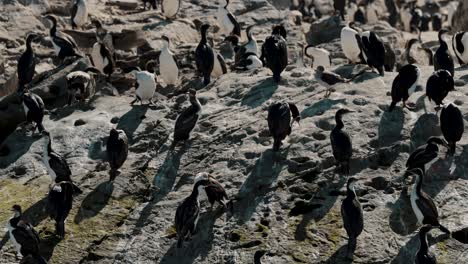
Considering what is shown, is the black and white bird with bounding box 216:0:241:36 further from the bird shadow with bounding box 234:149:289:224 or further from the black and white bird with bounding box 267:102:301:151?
the bird shadow with bounding box 234:149:289:224

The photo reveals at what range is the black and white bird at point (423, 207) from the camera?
54.3 ft

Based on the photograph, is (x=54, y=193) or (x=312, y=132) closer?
(x=54, y=193)

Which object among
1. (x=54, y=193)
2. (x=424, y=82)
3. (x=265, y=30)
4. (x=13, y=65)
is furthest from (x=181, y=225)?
(x=265, y=30)

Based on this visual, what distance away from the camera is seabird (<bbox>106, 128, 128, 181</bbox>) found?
747 inches

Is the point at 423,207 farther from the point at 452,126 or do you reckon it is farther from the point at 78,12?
the point at 78,12

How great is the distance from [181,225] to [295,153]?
306 cm

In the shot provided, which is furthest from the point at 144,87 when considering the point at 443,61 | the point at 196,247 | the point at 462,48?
the point at 462,48

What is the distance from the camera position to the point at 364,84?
2170 centimetres

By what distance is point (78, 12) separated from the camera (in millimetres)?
30797

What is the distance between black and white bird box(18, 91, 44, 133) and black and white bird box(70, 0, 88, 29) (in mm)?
9461

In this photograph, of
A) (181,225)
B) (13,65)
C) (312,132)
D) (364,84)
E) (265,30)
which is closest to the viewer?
(181,225)

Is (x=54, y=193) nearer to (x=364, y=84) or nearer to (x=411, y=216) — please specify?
(x=411, y=216)

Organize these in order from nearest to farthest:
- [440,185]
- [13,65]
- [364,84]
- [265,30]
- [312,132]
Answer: [440,185] → [312,132] → [364,84] → [13,65] → [265,30]

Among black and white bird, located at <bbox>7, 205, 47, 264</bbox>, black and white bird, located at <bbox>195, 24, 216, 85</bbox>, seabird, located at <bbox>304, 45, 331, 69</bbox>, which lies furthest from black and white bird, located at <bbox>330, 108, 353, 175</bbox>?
seabird, located at <bbox>304, 45, 331, 69</bbox>
